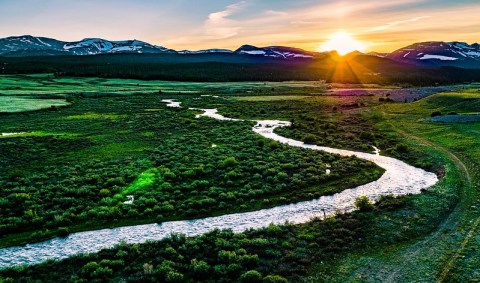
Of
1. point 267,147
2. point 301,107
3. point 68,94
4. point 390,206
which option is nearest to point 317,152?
point 267,147

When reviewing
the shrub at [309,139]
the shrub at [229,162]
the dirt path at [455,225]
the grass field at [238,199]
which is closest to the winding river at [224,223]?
the grass field at [238,199]

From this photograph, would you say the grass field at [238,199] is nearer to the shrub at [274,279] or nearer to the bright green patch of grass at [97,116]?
the shrub at [274,279]

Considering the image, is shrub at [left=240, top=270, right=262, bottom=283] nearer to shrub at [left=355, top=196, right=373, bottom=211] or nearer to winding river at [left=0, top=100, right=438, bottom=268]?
winding river at [left=0, top=100, right=438, bottom=268]

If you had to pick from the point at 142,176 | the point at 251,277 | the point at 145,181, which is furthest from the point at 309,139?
the point at 251,277

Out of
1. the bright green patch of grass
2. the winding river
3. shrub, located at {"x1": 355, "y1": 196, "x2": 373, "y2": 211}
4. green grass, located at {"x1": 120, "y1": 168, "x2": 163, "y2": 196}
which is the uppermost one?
the bright green patch of grass

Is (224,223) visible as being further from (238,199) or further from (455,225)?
(455,225)

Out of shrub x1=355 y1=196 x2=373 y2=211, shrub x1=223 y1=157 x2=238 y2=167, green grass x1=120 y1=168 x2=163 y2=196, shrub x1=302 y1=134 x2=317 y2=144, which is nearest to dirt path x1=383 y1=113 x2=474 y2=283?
shrub x1=355 y1=196 x2=373 y2=211

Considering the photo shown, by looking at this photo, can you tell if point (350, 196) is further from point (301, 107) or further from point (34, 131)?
point (301, 107)

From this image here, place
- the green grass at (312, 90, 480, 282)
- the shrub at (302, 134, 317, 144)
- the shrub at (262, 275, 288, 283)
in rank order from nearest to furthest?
the shrub at (262, 275, 288, 283), the green grass at (312, 90, 480, 282), the shrub at (302, 134, 317, 144)
